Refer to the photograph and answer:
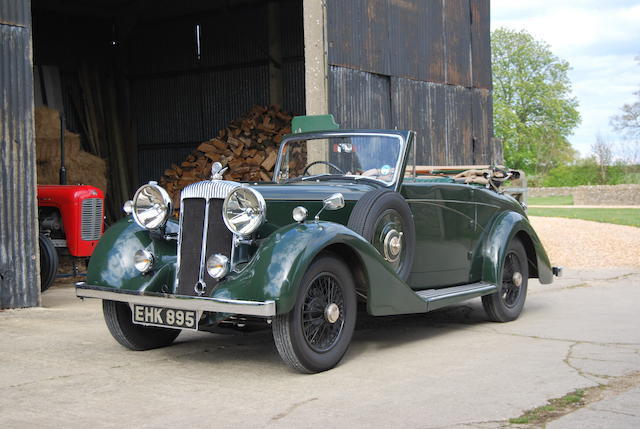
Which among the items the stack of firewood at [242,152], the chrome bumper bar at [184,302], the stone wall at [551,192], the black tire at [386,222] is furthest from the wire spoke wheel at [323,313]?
the stone wall at [551,192]

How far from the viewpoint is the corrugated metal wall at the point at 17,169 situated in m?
7.50

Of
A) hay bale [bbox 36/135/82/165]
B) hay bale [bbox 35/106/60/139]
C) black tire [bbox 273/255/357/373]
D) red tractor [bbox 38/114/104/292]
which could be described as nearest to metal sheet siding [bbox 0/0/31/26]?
red tractor [bbox 38/114/104/292]

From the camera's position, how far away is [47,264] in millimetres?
9094

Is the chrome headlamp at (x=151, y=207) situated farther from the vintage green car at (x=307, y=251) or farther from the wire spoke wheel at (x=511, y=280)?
the wire spoke wheel at (x=511, y=280)

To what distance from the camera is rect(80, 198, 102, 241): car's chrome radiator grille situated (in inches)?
390

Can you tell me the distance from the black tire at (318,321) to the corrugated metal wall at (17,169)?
4.11m

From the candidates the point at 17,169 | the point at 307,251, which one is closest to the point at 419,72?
the point at 17,169

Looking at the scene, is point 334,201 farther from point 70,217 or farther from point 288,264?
point 70,217

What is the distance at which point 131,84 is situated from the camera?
1836 centimetres

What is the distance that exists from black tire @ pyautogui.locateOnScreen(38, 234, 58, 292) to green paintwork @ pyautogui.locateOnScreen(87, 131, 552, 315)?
4.10 m

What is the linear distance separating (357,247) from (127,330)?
1766 mm

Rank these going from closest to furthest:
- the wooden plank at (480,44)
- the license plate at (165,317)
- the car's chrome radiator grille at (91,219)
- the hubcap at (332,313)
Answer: the license plate at (165,317), the hubcap at (332,313), the car's chrome radiator grille at (91,219), the wooden plank at (480,44)

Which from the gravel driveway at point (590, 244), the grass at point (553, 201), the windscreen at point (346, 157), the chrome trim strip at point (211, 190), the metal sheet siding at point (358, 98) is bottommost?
the gravel driveway at point (590, 244)

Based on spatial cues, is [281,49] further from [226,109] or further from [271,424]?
[271,424]
